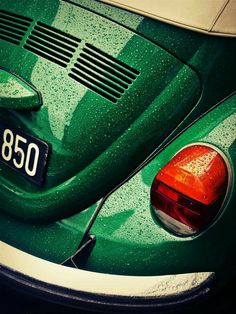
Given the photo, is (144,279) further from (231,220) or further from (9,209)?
(9,209)

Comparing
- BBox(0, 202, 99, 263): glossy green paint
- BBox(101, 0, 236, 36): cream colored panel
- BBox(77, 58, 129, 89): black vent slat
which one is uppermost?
BBox(101, 0, 236, 36): cream colored panel

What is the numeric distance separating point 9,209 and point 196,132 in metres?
0.81

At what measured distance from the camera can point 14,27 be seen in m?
2.08

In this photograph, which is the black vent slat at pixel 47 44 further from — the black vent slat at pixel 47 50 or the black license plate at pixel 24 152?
the black license plate at pixel 24 152

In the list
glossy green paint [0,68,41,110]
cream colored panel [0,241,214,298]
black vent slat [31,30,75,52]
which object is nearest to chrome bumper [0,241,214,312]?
cream colored panel [0,241,214,298]

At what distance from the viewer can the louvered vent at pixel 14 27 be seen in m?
2.06

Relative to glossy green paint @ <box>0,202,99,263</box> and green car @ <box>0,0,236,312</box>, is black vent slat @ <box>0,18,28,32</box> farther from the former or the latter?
glossy green paint @ <box>0,202,99,263</box>

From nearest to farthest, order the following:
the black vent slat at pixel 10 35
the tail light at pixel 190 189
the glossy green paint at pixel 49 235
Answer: the tail light at pixel 190 189
the glossy green paint at pixel 49 235
the black vent slat at pixel 10 35

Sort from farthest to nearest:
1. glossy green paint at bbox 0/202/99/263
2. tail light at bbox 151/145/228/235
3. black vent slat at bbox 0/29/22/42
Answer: black vent slat at bbox 0/29/22/42 < glossy green paint at bbox 0/202/99/263 < tail light at bbox 151/145/228/235

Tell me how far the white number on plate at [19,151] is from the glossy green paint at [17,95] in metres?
0.12

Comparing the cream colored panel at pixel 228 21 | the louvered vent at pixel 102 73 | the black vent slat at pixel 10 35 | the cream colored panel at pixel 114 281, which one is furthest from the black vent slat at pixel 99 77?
the cream colored panel at pixel 114 281

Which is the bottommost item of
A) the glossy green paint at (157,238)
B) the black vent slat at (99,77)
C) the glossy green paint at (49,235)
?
the glossy green paint at (49,235)

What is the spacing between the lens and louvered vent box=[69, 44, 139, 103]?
1929 millimetres

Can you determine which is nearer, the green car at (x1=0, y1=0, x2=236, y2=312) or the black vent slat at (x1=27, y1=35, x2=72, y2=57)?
the green car at (x1=0, y1=0, x2=236, y2=312)
